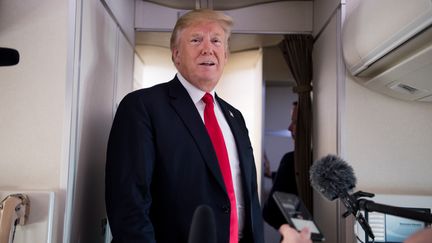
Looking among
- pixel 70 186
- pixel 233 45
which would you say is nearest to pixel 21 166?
pixel 70 186

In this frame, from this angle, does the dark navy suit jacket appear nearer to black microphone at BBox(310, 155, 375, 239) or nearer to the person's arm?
black microphone at BBox(310, 155, 375, 239)

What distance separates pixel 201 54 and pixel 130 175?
0.56 m

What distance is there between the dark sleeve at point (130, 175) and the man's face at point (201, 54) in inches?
10.7

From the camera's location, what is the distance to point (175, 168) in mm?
1354

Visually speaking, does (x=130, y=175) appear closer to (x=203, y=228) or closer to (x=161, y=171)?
(x=161, y=171)

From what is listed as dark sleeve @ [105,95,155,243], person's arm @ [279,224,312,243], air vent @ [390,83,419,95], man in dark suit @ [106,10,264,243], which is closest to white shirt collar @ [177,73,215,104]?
man in dark suit @ [106,10,264,243]

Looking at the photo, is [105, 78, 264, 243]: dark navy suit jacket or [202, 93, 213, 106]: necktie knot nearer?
[105, 78, 264, 243]: dark navy suit jacket

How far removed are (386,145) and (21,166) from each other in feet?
5.04

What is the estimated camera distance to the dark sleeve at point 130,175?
1256 mm

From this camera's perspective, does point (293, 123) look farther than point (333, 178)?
Yes

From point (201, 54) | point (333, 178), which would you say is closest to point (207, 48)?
point (201, 54)

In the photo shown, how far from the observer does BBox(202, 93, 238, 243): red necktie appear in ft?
4.63

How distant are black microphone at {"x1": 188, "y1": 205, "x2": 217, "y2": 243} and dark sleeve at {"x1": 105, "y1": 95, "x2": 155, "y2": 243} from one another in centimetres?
90

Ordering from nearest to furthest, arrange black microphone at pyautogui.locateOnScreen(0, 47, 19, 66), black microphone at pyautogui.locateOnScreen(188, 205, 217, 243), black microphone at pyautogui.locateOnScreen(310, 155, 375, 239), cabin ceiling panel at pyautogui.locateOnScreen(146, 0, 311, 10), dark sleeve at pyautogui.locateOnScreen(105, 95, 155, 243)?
black microphone at pyautogui.locateOnScreen(188, 205, 217, 243) < black microphone at pyautogui.locateOnScreen(0, 47, 19, 66) < black microphone at pyautogui.locateOnScreen(310, 155, 375, 239) < dark sleeve at pyautogui.locateOnScreen(105, 95, 155, 243) < cabin ceiling panel at pyautogui.locateOnScreen(146, 0, 311, 10)
